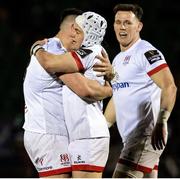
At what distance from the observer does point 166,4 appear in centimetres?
1036

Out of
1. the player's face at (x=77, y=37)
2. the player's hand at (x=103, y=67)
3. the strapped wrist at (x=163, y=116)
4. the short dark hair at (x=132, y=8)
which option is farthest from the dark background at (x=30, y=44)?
the player's hand at (x=103, y=67)

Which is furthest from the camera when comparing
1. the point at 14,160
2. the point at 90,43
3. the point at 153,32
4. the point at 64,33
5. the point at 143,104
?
the point at 153,32

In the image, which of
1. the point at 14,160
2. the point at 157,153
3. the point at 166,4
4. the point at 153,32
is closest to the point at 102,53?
the point at 157,153

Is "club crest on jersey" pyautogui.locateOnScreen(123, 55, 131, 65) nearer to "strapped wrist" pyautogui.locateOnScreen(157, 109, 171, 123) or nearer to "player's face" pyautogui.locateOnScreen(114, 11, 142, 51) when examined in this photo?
"player's face" pyautogui.locateOnScreen(114, 11, 142, 51)

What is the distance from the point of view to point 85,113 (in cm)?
407

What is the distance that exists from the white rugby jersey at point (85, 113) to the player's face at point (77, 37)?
180mm

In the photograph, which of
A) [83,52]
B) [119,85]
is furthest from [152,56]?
[83,52]

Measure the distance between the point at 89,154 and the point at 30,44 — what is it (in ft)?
19.0

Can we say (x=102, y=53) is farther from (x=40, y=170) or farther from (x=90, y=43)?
(x=40, y=170)

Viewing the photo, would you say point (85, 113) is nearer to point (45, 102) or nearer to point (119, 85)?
point (45, 102)

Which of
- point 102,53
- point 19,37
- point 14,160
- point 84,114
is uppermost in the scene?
point 102,53

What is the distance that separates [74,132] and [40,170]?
40cm

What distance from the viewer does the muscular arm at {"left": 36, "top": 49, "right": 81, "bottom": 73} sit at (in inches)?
155

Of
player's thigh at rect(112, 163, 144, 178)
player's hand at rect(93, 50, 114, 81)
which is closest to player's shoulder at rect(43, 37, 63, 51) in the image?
player's hand at rect(93, 50, 114, 81)
